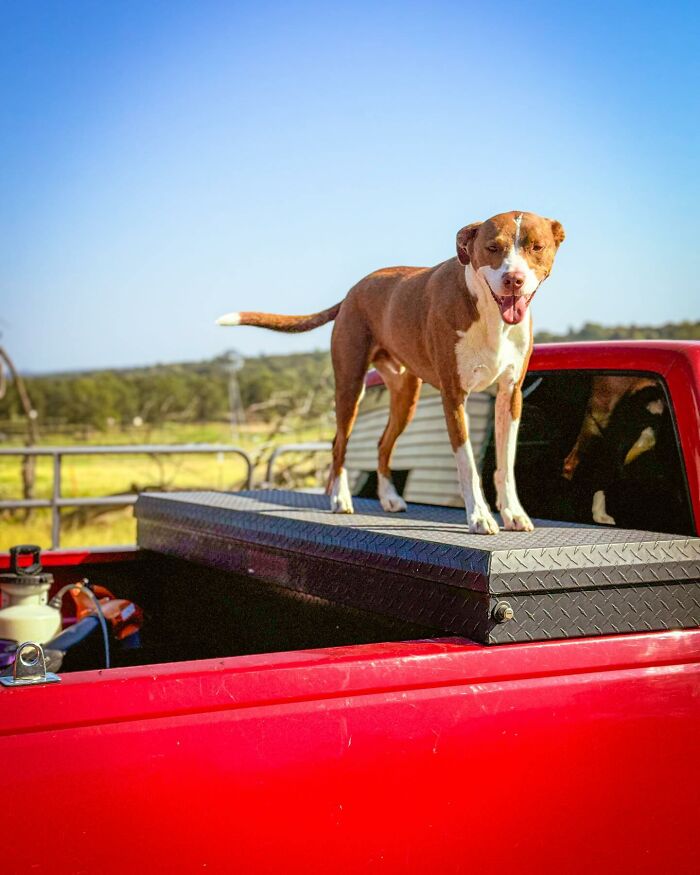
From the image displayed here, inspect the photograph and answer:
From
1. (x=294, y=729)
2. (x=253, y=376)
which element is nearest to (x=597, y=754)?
(x=294, y=729)

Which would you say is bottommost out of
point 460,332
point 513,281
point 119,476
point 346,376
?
point 119,476

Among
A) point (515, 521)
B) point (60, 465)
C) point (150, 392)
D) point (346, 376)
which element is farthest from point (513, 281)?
point (150, 392)

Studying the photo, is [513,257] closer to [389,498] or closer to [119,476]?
[389,498]

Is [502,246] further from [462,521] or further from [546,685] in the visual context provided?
[546,685]

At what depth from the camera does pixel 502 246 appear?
2.24m

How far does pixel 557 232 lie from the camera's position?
7.76 feet

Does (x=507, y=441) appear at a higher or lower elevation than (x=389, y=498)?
higher

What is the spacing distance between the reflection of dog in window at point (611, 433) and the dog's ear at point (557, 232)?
50 cm

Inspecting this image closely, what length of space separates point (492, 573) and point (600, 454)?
0.95 metres

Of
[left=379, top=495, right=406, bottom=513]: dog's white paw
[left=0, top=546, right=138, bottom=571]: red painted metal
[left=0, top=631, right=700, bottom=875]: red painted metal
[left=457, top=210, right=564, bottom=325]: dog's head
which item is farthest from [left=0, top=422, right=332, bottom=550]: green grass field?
[left=0, top=631, right=700, bottom=875]: red painted metal

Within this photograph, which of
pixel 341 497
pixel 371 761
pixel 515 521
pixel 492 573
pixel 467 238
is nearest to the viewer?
pixel 371 761

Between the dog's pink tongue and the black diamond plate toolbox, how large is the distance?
475 mm

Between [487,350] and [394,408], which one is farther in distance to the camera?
[394,408]

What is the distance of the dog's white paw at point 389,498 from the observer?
118 inches
